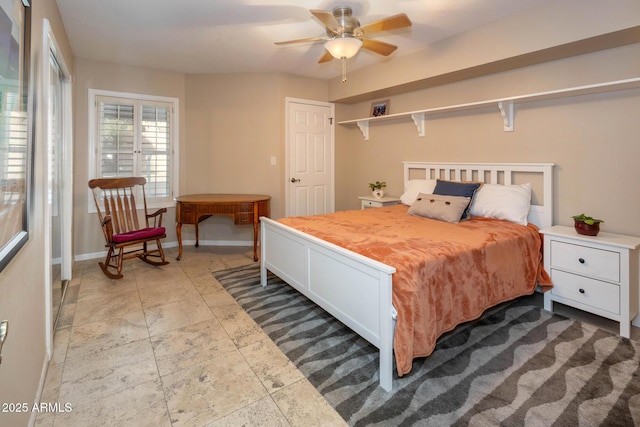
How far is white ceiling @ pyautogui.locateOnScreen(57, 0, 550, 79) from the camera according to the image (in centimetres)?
263

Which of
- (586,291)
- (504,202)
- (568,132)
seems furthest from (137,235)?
(568,132)

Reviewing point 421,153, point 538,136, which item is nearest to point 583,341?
point 538,136

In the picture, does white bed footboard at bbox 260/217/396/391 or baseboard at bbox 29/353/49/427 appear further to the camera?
white bed footboard at bbox 260/217/396/391

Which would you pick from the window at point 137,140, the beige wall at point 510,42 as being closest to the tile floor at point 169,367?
the window at point 137,140

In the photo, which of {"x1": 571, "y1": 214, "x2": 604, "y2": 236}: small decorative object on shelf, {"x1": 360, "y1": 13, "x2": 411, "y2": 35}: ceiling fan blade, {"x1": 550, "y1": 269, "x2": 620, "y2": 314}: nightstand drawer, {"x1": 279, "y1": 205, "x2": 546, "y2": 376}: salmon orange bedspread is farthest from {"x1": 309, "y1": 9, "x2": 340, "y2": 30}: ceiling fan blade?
{"x1": 550, "y1": 269, "x2": 620, "y2": 314}: nightstand drawer

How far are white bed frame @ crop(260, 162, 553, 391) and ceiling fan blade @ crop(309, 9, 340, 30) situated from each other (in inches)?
59.7

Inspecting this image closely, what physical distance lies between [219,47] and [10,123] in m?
2.82

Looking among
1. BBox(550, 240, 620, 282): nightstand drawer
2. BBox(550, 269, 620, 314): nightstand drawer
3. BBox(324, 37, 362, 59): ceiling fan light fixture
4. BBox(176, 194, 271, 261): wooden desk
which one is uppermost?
BBox(324, 37, 362, 59): ceiling fan light fixture

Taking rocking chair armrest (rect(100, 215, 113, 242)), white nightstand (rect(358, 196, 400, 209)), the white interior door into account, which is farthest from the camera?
the white interior door

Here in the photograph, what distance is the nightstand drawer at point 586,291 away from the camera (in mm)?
2271

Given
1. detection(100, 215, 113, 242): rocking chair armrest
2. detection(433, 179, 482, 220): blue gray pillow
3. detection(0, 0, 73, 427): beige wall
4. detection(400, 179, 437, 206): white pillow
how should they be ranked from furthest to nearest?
detection(400, 179, 437, 206): white pillow < detection(100, 215, 113, 242): rocking chair armrest < detection(433, 179, 482, 220): blue gray pillow < detection(0, 0, 73, 427): beige wall

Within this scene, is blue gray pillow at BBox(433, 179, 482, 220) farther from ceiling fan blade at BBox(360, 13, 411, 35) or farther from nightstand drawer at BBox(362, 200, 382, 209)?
ceiling fan blade at BBox(360, 13, 411, 35)

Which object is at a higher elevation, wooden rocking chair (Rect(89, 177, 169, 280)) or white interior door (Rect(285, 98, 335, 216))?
white interior door (Rect(285, 98, 335, 216))

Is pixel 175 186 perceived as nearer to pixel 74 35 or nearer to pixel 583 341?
pixel 74 35
